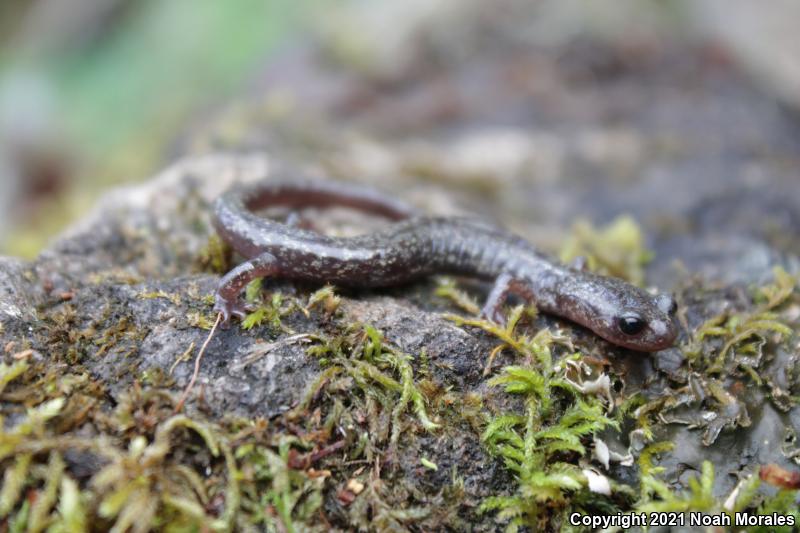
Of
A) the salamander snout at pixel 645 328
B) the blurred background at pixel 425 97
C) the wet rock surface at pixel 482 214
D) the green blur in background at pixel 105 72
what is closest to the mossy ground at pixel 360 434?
the wet rock surface at pixel 482 214

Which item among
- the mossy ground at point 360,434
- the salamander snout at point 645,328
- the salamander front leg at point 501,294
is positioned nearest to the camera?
the mossy ground at point 360,434

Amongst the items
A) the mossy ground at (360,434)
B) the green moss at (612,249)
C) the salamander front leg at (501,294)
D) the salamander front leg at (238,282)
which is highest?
the green moss at (612,249)

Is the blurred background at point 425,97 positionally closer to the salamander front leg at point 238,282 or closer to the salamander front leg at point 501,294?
the salamander front leg at point 501,294

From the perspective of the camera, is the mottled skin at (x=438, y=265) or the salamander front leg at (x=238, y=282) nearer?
the salamander front leg at (x=238, y=282)

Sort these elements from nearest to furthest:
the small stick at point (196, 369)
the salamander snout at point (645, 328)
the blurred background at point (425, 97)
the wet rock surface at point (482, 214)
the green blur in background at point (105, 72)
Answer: the small stick at point (196, 369), the wet rock surface at point (482, 214), the salamander snout at point (645, 328), the blurred background at point (425, 97), the green blur in background at point (105, 72)

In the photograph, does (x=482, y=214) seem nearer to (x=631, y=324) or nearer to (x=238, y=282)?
(x=631, y=324)

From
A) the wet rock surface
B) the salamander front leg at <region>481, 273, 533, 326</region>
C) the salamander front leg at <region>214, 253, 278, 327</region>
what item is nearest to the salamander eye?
the wet rock surface

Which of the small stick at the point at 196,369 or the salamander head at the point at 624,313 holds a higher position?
the salamander head at the point at 624,313

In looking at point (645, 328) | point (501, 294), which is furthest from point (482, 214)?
point (645, 328)
